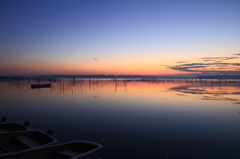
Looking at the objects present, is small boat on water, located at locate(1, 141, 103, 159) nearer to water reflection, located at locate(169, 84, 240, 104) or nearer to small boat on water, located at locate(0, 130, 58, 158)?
small boat on water, located at locate(0, 130, 58, 158)

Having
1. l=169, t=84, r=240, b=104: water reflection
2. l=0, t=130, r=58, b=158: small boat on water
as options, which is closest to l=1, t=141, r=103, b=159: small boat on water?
l=0, t=130, r=58, b=158: small boat on water

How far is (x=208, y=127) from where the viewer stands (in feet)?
21.1

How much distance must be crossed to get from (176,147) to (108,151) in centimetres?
180

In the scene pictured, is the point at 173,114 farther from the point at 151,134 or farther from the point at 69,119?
the point at 69,119

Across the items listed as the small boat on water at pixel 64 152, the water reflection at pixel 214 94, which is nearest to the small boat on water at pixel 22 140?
the small boat on water at pixel 64 152

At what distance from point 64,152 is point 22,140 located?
1.35 m

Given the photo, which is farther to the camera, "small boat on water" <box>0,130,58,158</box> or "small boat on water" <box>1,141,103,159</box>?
"small boat on water" <box>0,130,58,158</box>

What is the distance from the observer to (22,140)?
14.0 ft

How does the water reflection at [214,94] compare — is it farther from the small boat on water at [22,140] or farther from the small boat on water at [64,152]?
the small boat on water at [22,140]

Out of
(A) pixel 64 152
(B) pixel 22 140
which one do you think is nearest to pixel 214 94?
(A) pixel 64 152

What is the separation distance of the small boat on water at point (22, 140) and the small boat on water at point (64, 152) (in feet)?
1.22

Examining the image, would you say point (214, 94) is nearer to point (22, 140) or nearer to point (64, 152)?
Answer: point (64, 152)

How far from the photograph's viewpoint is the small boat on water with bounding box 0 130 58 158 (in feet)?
13.5

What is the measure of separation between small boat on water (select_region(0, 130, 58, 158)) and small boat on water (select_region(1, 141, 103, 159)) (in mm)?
371
